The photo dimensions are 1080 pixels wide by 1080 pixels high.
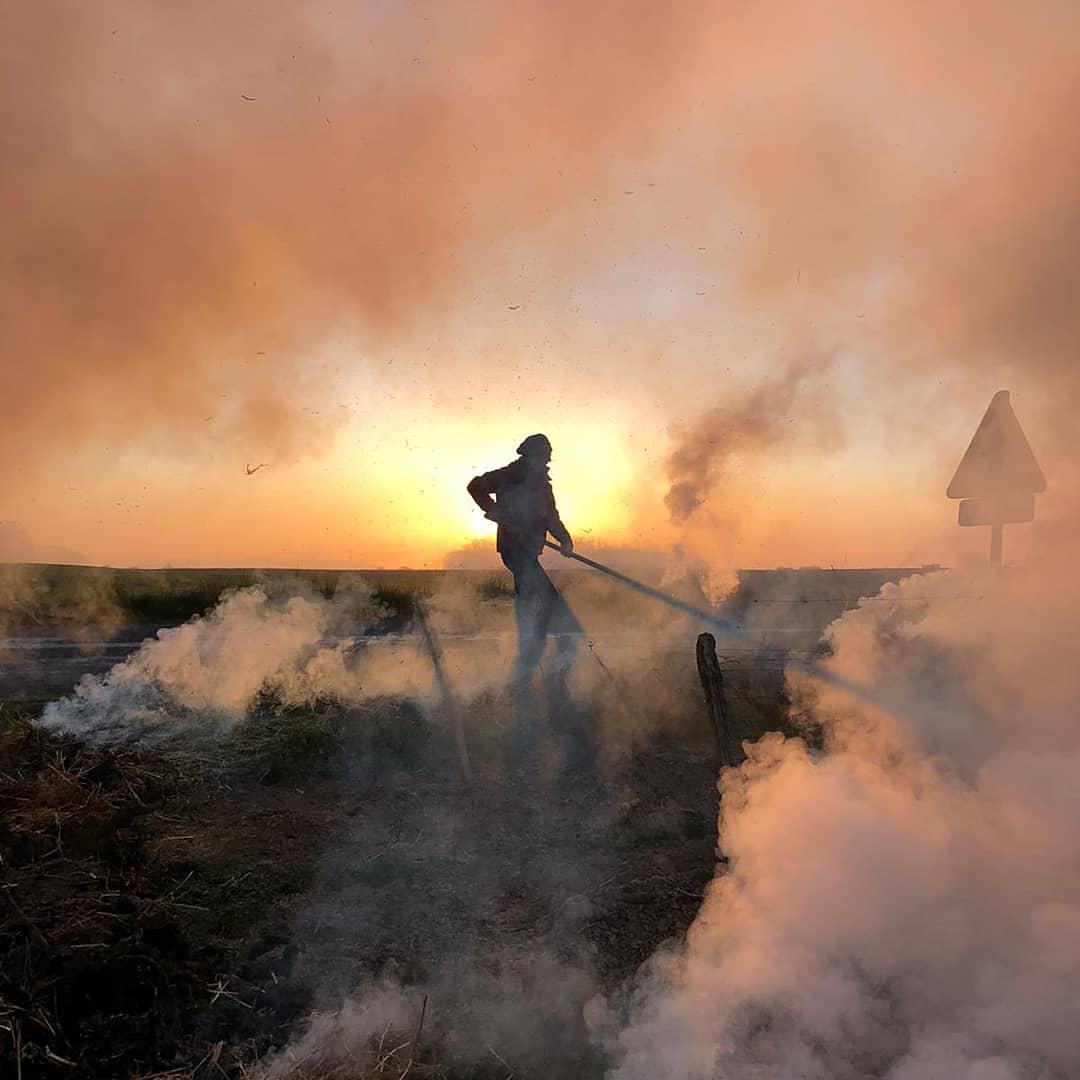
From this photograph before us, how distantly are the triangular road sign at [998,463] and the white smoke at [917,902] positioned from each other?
12.1 feet

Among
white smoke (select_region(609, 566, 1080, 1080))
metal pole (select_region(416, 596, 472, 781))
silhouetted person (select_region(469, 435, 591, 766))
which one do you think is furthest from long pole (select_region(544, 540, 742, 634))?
white smoke (select_region(609, 566, 1080, 1080))

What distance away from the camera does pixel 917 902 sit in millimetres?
3281

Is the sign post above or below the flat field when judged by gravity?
above

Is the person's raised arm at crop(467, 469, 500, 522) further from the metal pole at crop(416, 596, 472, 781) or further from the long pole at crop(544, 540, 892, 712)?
the metal pole at crop(416, 596, 472, 781)

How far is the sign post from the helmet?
198 inches

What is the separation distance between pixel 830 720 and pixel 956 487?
13.6 ft

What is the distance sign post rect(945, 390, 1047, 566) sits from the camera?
27.0ft

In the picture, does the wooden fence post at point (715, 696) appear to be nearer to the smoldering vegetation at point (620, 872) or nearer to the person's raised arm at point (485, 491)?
the smoldering vegetation at point (620, 872)

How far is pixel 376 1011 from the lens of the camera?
11.3 ft

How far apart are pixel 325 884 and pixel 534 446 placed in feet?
17.7

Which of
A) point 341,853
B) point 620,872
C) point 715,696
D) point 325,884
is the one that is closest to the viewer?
point 325,884

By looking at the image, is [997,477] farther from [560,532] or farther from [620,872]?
[620,872]

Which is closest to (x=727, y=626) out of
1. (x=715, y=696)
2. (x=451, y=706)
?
(x=715, y=696)

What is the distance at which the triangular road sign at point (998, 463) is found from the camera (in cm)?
825
